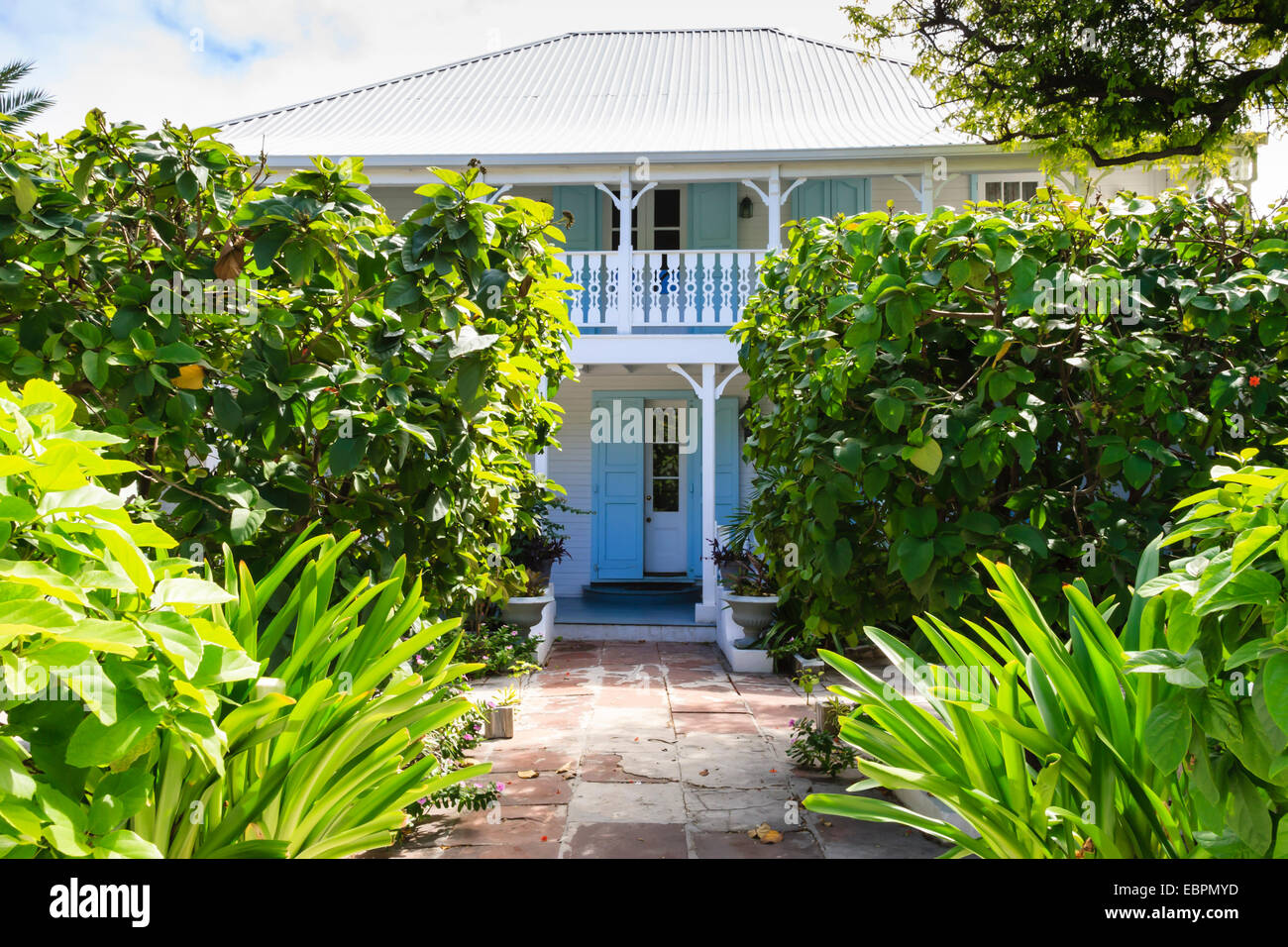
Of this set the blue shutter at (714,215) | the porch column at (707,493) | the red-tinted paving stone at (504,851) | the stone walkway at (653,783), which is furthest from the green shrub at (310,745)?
the blue shutter at (714,215)

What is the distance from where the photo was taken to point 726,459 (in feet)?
37.7

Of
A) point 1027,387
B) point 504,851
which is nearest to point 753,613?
point 504,851

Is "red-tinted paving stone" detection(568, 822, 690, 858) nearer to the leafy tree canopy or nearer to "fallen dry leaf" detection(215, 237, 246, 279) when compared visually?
"fallen dry leaf" detection(215, 237, 246, 279)

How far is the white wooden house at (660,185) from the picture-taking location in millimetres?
9969

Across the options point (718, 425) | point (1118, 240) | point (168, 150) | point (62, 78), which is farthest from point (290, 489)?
point (62, 78)

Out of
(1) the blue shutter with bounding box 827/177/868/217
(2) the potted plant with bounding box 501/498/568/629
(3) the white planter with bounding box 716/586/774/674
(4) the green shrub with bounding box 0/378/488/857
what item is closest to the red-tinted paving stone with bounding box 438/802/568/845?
(4) the green shrub with bounding box 0/378/488/857

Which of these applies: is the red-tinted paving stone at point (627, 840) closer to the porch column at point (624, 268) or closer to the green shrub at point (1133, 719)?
the green shrub at point (1133, 719)

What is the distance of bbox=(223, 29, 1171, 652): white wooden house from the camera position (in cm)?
997

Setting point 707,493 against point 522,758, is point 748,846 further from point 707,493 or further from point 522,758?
point 707,493

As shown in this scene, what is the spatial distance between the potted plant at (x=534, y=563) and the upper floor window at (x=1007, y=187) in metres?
7.11

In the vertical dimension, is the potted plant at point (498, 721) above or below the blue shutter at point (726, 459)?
below

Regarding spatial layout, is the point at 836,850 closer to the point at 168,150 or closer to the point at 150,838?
the point at 150,838

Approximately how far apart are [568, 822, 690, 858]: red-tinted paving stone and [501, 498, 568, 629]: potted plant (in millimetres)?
3895

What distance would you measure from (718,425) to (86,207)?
9.20 metres
